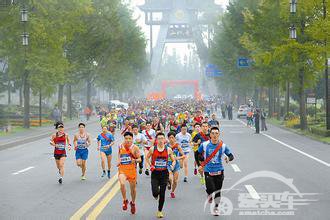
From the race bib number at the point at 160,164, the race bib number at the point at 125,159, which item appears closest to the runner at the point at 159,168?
the race bib number at the point at 160,164

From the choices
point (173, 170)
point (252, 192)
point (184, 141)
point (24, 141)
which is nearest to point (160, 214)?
point (173, 170)

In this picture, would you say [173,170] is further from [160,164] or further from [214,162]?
[214,162]

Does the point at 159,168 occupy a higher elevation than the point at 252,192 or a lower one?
higher

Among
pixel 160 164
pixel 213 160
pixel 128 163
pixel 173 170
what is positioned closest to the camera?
pixel 213 160

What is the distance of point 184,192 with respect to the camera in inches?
600

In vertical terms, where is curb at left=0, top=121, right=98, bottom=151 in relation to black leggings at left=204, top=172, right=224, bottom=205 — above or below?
below

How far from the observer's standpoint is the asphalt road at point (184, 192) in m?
12.2

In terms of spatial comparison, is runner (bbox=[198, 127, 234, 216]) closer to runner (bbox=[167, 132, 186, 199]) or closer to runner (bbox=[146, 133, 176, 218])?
runner (bbox=[146, 133, 176, 218])

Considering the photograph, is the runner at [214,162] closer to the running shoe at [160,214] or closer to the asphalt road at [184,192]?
the asphalt road at [184,192]

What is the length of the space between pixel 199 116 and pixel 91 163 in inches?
231

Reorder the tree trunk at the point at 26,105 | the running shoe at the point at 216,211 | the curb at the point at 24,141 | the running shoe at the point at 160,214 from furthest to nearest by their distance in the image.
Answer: the tree trunk at the point at 26,105 < the curb at the point at 24,141 < the running shoe at the point at 216,211 < the running shoe at the point at 160,214

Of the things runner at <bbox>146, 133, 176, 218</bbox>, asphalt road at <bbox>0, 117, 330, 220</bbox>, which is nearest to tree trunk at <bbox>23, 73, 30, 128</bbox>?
asphalt road at <bbox>0, 117, 330, 220</bbox>

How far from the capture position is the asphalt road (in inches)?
480

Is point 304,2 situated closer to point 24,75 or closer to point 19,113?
point 24,75
